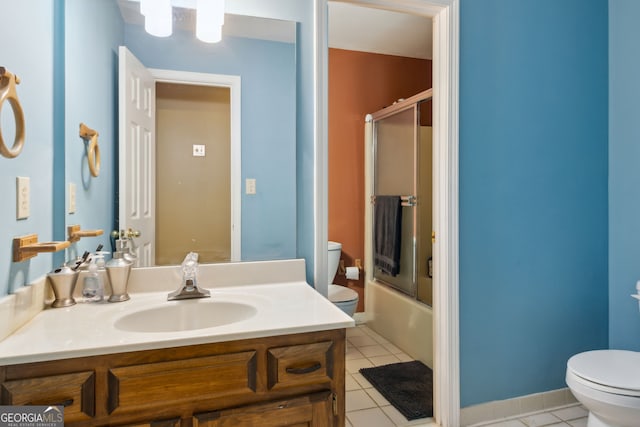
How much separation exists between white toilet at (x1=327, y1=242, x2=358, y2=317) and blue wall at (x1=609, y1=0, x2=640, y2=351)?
4.84ft

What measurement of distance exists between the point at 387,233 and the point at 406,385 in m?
1.15

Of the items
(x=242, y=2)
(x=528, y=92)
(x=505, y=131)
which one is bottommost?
(x=505, y=131)

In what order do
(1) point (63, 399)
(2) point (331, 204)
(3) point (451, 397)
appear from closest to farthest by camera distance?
(1) point (63, 399) < (3) point (451, 397) < (2) point (331, 204)

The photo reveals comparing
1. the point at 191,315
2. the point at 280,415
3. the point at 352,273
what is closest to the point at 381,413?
the point at 280,415

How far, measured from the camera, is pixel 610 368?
1.60m

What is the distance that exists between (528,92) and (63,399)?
7.32 feet

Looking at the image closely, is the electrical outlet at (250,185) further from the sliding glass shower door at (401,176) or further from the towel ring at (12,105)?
the sliding glass shower door at (401,176)

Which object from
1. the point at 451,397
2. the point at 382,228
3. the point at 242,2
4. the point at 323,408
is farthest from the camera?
the point at 382,228

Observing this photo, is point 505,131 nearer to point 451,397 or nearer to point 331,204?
point 451,397

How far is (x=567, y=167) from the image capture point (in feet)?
6.76

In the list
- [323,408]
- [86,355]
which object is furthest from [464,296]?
[86,355]

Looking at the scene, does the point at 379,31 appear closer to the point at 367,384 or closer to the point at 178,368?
the point at 367,384

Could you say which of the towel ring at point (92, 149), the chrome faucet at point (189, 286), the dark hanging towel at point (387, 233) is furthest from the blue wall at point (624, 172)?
the towel ring at point (92, 149)

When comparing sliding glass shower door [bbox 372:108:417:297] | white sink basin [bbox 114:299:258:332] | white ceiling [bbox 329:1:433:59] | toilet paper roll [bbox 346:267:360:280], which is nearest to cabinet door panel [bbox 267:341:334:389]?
white sink basin [bbox 114:299:258:332]
